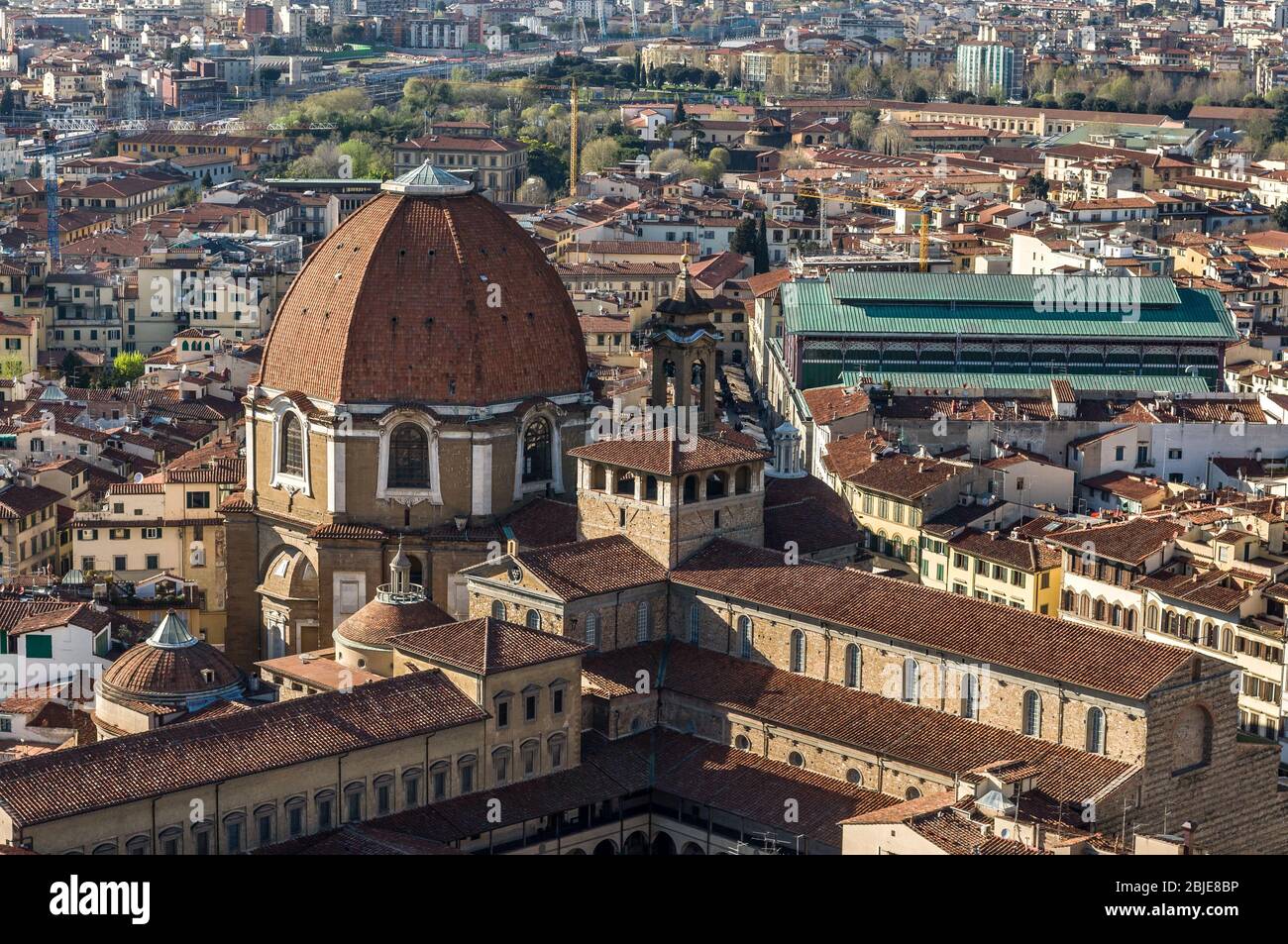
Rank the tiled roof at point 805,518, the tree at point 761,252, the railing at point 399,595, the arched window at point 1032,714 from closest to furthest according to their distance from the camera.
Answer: the arched window at point 1032,714
the railing at point 399,595
the tiled roof at point 805,518
the tree at point 761,252

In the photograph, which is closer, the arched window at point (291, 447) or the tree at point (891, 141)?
the arched window at point (291, 447)

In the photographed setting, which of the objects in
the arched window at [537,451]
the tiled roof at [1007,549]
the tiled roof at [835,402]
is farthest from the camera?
the tiled roof at [835,402]

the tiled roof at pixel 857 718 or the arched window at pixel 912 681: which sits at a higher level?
the arched window at pixel 912 681

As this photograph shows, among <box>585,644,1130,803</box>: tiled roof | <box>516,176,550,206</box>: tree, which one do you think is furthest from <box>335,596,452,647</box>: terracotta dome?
<box>516,176,550,206</box>: tree

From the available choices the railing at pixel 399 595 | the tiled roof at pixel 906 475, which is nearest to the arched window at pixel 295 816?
the railing at pixel 399 595

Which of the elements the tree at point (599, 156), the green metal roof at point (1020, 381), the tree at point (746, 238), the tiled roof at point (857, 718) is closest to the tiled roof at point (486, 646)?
the tiled roof at point (857, 718)

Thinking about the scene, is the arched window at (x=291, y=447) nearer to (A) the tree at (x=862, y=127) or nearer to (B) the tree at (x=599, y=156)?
(B) the tree at (x=599, y=156)

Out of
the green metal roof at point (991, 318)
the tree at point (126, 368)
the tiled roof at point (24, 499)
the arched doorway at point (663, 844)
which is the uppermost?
the green metal roof at point (991, 318)
